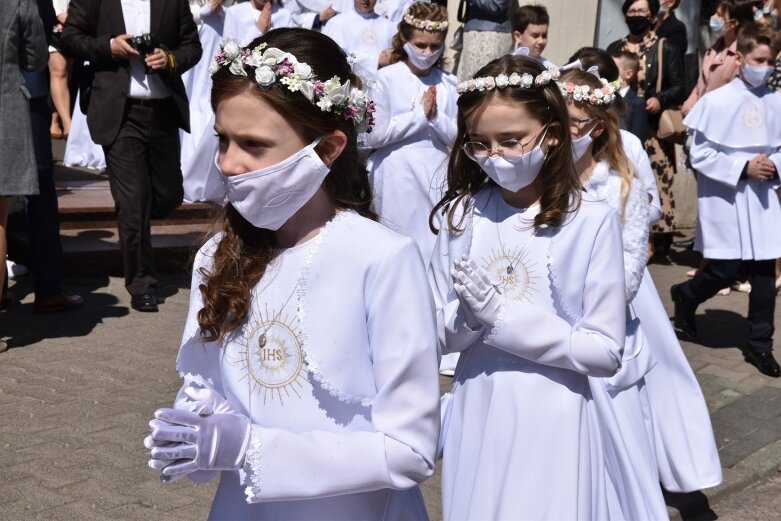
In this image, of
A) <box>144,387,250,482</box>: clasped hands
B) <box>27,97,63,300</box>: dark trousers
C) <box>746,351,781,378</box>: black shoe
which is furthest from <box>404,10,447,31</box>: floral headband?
<box>144,387,250,482</box>: clasped hands

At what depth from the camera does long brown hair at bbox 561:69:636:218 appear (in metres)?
4.68

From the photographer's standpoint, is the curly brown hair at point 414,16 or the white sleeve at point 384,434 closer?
the white sleeve at point 384,434

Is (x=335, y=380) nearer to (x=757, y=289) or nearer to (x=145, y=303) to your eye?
(x=145, y=303)

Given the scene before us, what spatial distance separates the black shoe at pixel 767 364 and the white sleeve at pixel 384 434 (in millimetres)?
5415

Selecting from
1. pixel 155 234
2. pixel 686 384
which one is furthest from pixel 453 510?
pixel 155 234

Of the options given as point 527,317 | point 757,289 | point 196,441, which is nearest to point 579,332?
point 527,317

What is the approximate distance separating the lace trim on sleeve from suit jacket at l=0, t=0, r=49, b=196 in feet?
14.0

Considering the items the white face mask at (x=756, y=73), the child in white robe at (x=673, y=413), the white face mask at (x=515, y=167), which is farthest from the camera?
the white face mask at (x=756, y=73)

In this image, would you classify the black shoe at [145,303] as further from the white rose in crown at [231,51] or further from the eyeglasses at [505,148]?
the white rose in crown at [231,51]

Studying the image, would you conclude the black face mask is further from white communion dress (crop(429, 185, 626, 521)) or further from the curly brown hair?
white communion dress (crop(429, 185, 626, 521))

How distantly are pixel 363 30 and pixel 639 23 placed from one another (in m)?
2.55

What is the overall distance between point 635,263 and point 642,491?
0.90m

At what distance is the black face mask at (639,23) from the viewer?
33.8ft

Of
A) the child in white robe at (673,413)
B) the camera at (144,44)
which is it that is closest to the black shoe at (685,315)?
the child in white robe at (673,413)
